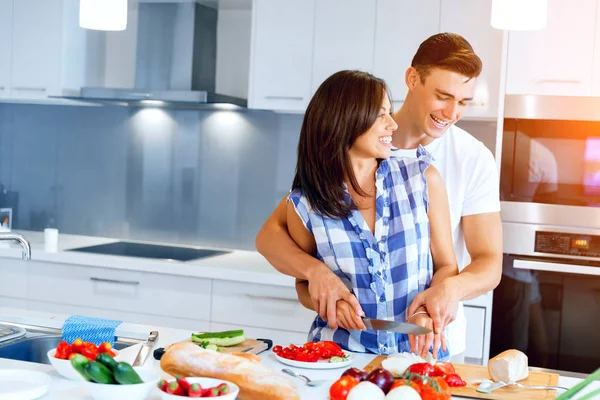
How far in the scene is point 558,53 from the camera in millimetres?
3102

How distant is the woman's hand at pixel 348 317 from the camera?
1.76 metres

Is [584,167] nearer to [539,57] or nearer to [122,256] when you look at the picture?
[539,57]

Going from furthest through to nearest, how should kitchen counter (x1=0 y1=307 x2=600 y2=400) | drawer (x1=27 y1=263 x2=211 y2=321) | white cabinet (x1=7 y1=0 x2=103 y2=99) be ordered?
white cabinet (x1=7 y1=0 x2=103 y2=99) < drawer (x1=27 y1=263 x2=211 y2=321) < kitchen counter (x1=0 y1=307 x2=600 y2=400)

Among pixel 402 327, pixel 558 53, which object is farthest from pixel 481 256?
pixel 558 53

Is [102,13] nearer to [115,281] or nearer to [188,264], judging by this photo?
[188,264]

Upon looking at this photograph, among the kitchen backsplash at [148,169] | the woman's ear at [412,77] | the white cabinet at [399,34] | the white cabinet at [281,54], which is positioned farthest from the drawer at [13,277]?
the woman's ear at [412,77]

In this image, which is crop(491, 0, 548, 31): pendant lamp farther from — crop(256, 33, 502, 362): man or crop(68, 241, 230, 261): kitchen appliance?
crop(68, 241, 230, 261): kitchen appliance

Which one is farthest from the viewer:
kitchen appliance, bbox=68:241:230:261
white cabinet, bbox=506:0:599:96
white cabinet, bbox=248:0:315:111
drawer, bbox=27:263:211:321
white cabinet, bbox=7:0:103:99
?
white cabinet, bbox=7:0:103:99

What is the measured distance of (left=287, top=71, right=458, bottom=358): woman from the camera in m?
1.90

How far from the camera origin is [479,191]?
2.18 metres

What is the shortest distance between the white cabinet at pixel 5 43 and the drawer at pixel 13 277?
0.90 m

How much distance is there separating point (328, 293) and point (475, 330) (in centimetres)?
151

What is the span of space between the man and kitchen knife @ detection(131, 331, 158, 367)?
14.3 inches

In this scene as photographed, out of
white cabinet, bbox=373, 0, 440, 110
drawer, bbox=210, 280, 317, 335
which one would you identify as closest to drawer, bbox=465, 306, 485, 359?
drawer, bbox=210, 280, 317, 335
